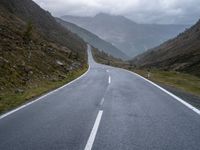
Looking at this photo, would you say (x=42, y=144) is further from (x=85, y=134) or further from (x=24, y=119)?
(x=24, y=119)

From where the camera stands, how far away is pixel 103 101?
1343 cm

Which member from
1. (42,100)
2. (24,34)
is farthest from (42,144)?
(24,34)

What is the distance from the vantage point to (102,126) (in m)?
8.58

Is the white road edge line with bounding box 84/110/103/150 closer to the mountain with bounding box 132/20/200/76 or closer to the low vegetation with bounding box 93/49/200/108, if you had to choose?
the low vegetation with bounding box 93/49/200/108

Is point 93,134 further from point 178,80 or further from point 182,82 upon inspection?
point 178,80

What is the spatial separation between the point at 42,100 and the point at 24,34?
22.7 metres

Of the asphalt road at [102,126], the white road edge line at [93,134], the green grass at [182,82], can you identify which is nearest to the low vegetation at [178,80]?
the green grass at [182,82]

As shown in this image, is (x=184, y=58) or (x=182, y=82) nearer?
(x=182, y=82)

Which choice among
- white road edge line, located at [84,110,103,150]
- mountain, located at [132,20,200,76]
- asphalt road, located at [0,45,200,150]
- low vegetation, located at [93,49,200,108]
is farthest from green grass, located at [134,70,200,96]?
mountain, located at [132,20,200,76]

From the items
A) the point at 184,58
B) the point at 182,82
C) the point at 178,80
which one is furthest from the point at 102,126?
the point at 184,58

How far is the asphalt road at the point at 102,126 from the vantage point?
6828mm

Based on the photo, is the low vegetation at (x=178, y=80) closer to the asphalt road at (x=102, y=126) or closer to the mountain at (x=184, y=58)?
the asphalt road at (x=102, y=126)

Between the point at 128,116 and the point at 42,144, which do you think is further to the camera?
the point at 128,116

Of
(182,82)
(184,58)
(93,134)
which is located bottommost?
(93,134)
